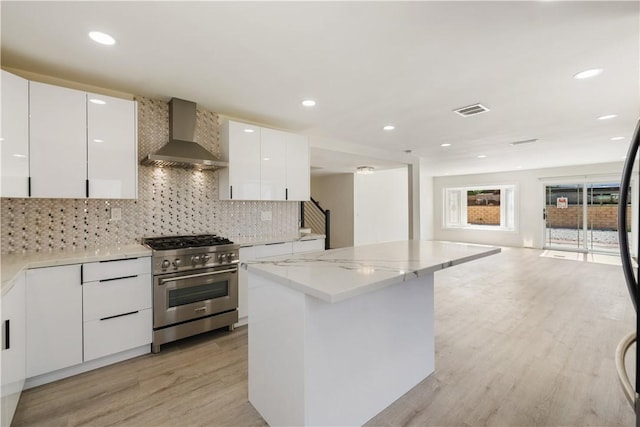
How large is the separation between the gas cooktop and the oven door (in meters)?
0.25

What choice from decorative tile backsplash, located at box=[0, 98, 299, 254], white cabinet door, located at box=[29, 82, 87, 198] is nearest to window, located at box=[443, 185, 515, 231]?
decorative tile backsplash, located at box=[0, 98, 299, 254]

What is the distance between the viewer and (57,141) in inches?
93.4

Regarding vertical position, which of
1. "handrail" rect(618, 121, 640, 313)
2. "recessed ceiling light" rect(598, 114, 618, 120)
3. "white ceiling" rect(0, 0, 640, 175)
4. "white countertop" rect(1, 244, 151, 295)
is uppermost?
"white ceiling" rect(0, 0, 640, 175)

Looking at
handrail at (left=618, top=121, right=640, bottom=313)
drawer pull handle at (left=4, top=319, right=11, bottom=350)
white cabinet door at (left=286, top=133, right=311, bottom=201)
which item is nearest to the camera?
handrail at (left=618, top=121, right=640, bottom=313)

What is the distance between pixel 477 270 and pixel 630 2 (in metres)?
4.98

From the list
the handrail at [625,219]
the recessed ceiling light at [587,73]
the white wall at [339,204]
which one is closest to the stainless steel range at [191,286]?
the handrail at [625,219]

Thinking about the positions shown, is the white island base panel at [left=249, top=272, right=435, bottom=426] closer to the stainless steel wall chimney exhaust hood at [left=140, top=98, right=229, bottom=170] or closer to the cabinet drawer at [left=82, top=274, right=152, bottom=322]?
the cabinet drawer at [left=82, top=274, right=152, bottom=322]

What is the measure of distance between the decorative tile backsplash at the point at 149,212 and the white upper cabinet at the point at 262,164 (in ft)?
0.85

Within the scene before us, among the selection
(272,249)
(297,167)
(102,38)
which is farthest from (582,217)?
(102,38)

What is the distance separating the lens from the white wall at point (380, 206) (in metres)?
8.79

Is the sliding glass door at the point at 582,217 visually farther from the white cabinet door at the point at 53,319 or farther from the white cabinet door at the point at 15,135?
the white cabinet door at the point at 15,135

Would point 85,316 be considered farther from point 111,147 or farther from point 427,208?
point 427,208

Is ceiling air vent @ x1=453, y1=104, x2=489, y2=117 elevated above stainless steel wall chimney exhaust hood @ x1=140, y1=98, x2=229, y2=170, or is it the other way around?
ceiling air vent @ x1=453, y1=104, x2=489, y2=117

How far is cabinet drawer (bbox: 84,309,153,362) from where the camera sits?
7.73 feet
